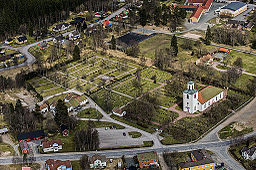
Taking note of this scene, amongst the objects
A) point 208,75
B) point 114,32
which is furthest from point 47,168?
point 114,32

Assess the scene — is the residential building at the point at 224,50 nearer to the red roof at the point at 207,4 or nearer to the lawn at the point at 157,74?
the lawn at the point at 157,74

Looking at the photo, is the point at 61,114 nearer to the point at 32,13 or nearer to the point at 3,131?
the point at 3,131

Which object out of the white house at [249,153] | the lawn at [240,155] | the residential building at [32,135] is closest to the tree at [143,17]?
the residential building at [32,135]

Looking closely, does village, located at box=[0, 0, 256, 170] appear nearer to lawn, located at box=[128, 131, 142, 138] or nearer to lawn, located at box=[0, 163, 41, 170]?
lawn, located at box=[128, 131, 142, 138]

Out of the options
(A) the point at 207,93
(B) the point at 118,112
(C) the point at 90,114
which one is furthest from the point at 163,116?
(C) the point at 90,114

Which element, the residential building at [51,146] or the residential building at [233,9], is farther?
the residential building at [233,9]
